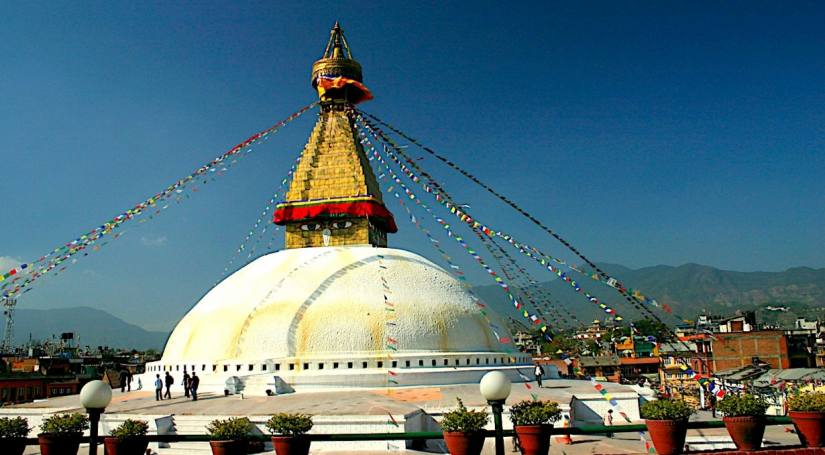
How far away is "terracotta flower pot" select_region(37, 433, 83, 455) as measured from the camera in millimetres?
6719

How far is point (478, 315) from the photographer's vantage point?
1892cm

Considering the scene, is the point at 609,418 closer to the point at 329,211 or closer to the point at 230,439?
the point at 230,439

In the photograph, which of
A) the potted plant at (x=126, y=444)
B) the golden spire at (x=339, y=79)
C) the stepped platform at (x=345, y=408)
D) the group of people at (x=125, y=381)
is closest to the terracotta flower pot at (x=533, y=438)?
the potted plant at (x=126, y=444)

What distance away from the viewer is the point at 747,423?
677 centimetres

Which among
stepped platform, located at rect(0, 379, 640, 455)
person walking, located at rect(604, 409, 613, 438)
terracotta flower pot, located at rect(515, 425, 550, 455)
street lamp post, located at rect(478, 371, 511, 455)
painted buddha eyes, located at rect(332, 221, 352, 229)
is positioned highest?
painted buddha eyes, located at rect(332, 221, 352, 229)

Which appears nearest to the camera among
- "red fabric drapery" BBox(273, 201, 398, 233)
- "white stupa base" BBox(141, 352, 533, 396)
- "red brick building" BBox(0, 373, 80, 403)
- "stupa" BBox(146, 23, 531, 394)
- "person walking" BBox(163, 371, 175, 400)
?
"white stupa base" BBox(141, 352, 533, 396)

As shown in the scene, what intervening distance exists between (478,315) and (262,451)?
27.3 ft

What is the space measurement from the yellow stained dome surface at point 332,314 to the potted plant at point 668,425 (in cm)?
1040

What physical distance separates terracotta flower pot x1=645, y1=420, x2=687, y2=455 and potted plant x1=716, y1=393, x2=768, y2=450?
20.2 inches

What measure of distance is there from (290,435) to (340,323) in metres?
10.3

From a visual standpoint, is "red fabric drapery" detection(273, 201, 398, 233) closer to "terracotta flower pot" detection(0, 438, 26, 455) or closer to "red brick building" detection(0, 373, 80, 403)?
"terracotta flower pot" detection(0, 438, 26, 455)

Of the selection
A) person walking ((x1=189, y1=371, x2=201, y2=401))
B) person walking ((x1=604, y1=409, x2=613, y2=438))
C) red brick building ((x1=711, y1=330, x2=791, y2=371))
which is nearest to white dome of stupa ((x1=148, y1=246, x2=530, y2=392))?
person walking ((x1=189, y1=371, x2=201, y2=401))

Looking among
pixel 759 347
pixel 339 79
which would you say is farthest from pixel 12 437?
pixel 759 347

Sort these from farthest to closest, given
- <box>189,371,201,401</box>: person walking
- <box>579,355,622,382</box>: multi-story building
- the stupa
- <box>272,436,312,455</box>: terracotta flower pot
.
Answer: <box>579,355,622,382</box>: multi-story building → the stupa → <box>189,371,201,401</box>: person walking → <box>272,436,312,455</box>: terracotta flower pot
